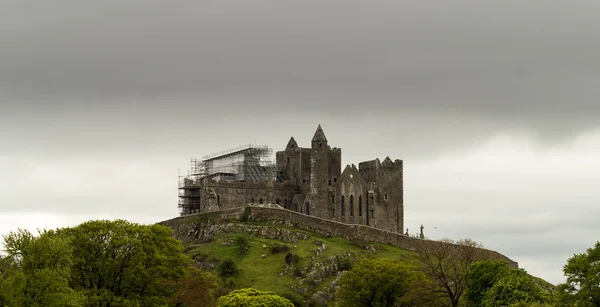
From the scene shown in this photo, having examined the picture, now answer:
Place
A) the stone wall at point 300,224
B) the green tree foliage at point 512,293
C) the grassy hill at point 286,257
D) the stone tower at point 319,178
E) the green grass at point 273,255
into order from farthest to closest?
the stone tower at point 319,178 < the stone wall at point 300,224 < the green grass at point 273,255 < the grassy hill at point 286,257 < the green tree foliage at point 512,293

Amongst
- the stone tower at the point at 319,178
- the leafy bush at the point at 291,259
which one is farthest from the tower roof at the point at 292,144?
the leafy bush at the point at 291,259

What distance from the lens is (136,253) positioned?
8494 centimetres

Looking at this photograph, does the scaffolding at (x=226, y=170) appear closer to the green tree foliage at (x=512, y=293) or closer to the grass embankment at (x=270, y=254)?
the grass embankment at (x=270, y=254)

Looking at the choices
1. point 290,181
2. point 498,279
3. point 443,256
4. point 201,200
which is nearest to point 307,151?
point 290,181

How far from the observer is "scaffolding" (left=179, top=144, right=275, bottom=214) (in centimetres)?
13875

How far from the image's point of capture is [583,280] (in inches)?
2734

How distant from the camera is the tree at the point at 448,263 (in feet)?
323

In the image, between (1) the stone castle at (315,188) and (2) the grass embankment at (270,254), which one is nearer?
(2) the grass embankment at (270,254)

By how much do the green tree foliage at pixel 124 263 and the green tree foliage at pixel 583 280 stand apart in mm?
34554

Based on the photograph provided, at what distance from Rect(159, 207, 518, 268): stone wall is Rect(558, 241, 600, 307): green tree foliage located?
5211 centimetres

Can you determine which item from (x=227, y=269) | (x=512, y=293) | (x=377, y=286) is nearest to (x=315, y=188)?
(x=227, y=269)

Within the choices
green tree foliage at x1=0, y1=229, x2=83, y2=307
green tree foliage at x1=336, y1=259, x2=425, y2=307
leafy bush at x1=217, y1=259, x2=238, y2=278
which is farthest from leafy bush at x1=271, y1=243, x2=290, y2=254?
green tree foliage at x1=0, y1=229, x2=83, y2=307

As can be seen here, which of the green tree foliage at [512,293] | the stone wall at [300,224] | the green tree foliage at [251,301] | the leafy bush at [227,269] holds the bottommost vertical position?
the green tree foliage at [251,301]

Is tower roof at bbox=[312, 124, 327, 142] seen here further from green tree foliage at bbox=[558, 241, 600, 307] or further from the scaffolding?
green tree foliage at bbox=[558, 241, 600, 307]
